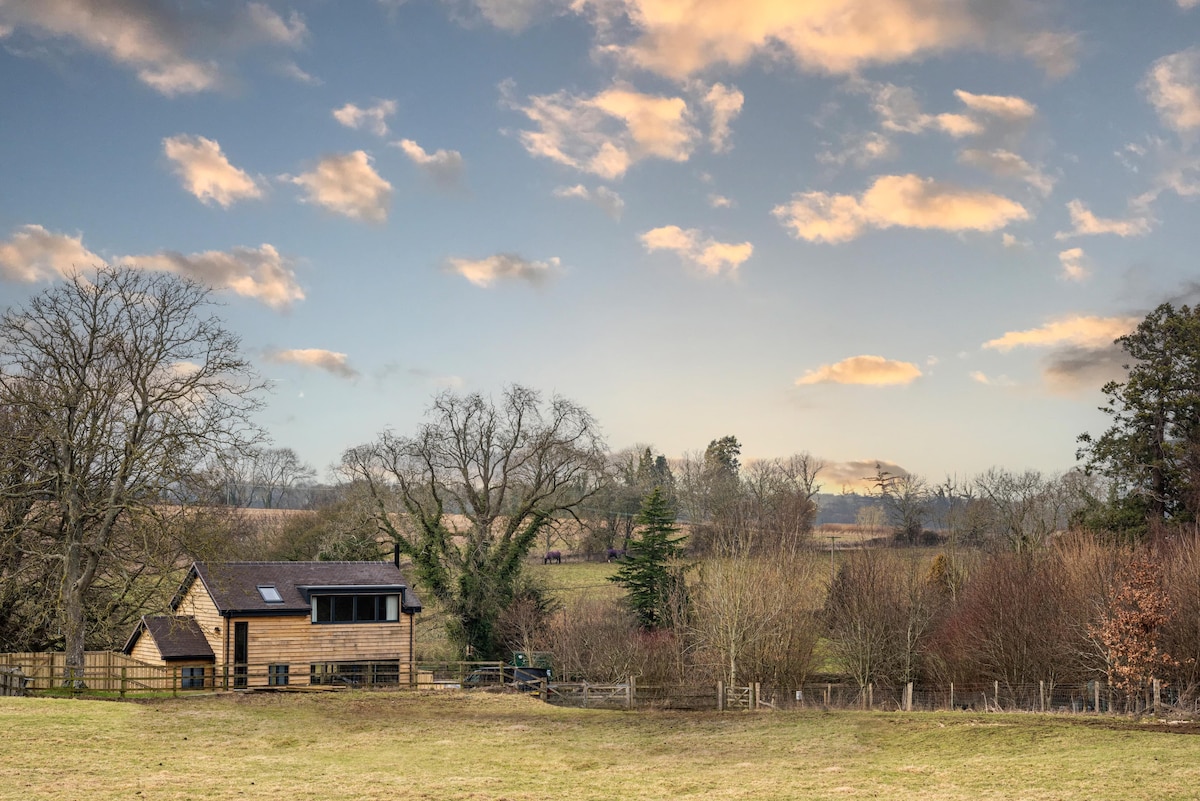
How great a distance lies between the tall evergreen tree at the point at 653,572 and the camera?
53.2 meters

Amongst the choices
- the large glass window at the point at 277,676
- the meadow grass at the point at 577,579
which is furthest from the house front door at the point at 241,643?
the meadow grass at the point at 577,579

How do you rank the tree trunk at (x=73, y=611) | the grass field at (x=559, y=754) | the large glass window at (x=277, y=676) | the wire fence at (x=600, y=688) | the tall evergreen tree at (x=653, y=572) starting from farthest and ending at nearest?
1. the tall evergreen tree at (x=653, y=572)
2. the large glass window at (x=277, y=676)
3. the wire fence at (x=600, y=688)
4. the tree trunk at (x=73, y=611)
5. the grass field at (x=559, y=754)

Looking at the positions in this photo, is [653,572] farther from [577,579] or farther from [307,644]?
[577,579]

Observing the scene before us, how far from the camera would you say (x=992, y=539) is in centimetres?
7150

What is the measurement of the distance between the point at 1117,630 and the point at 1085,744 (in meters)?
10.8

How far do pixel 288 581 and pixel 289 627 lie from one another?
7.24ft

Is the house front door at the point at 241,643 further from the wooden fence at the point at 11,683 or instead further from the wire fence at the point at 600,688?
the wooden fence at the point at 11,683

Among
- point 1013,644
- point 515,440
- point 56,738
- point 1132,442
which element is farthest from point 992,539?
point 56,738

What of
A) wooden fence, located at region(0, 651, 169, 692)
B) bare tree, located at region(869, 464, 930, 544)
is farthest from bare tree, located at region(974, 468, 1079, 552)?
wooden fence, located at region(0, 651, 169, 692)

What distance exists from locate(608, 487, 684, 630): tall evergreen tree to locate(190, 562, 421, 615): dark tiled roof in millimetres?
13935

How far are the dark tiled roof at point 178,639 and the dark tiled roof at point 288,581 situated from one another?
1.98 meters

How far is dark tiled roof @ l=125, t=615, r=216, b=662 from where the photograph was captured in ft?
135

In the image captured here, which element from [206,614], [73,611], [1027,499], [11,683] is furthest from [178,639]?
[1027,499]

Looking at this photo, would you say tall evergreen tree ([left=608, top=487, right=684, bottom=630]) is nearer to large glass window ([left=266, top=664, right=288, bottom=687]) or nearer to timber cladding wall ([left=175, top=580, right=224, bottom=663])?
large glass window ([left=266, top=664, right=288, bottom=687])
